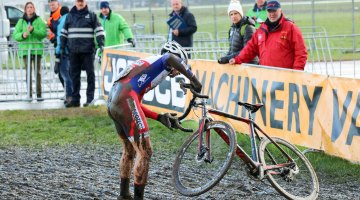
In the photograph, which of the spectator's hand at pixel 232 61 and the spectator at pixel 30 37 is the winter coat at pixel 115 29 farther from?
the spectator's hand at pixel 232 61

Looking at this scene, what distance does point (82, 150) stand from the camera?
13.0 m

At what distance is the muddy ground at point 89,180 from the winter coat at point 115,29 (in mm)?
5968

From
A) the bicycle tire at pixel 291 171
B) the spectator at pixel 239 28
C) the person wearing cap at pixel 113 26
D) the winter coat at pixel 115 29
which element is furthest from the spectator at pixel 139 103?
the winter coat at pixel 115 29

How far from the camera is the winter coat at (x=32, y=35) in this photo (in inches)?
749

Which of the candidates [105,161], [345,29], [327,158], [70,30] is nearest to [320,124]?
[327,158]

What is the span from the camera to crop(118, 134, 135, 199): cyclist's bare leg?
30.6 feet

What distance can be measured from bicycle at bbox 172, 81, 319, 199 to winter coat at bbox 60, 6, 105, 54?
816 cm

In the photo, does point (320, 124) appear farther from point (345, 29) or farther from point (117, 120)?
point (345, 29)

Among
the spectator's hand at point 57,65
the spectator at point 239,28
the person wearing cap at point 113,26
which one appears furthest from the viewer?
the spectator's hand at point 57,65

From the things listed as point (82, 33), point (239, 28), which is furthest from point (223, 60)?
point (82, 33)

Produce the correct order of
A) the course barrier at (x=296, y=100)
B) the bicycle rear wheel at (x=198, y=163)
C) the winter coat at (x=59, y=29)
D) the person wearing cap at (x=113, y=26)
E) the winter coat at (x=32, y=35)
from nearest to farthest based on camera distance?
the bicycle rear wheel at (x=198, y=163) → the course barrier at (x=296, y=100) → the winter coat at (x=59, y=29) → the person wearing cap at (x=113, y=26) → the winter coat at (x=32, y=35)

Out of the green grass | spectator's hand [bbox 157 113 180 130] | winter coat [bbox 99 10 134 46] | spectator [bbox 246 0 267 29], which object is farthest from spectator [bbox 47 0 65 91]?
spectator's hand [bbox 157 113 180 130]

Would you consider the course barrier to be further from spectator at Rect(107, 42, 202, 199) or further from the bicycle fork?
spectator at Rect(107, 42, 202, 199)

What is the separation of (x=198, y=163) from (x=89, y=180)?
1536 millimetres
